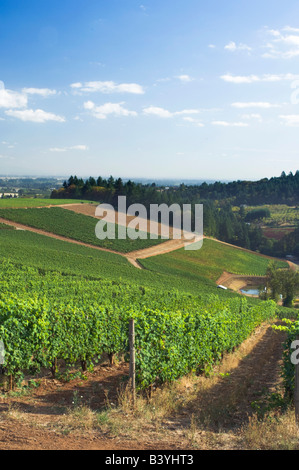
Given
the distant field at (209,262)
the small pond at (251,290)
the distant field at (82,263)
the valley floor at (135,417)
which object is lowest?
the small pond at (251,290)

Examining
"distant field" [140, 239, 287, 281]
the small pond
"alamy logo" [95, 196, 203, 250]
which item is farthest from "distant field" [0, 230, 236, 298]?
the small pond

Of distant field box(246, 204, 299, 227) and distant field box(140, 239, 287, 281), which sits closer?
distant field box(140, 239, 287, 281)

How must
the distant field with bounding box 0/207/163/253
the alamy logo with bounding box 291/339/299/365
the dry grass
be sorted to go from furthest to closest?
the distant field with bounding box 0/207/163/253, the alamy logo with bounding box 291/339/299/365, the dry grass

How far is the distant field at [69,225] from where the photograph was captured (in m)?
66.6

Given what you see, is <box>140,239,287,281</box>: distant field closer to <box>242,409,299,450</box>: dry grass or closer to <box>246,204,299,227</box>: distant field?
<box>246,204,299,227</box>: distant field

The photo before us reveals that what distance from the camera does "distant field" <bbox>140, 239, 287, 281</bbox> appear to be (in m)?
61.0

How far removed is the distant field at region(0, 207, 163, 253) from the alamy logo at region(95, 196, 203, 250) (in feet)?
6.65

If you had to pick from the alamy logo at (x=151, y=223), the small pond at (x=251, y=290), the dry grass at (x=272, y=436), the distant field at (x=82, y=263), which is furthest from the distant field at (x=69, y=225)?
the dry grass at (x=272, y=436)

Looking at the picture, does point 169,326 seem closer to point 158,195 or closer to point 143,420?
point 143,420

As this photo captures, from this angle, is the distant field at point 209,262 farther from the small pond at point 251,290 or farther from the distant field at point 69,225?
the distant field at point 69,225

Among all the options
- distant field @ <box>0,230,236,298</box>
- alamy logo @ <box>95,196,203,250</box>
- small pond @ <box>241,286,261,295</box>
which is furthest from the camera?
alamy logo @ <box>95,196,203,250</box>

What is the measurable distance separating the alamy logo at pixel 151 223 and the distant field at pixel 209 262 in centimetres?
379

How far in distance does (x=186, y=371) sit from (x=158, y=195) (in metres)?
103

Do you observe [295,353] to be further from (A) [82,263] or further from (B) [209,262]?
(B) [209,262]
